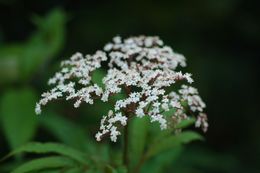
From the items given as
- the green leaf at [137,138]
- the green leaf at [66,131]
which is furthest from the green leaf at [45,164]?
the green leaf at [66,131]

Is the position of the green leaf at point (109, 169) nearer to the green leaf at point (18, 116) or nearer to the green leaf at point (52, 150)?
the green leaf at point (52, 150)

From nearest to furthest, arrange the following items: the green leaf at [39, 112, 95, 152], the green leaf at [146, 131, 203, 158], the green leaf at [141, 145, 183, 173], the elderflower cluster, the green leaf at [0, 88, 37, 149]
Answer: the elderflower cluster < the green leaf at [146, 131, 203, 158] < the green leaf at [141, 145, 183, 173] < the green leaf at [0, 88, 37, 149] < the green leaf at [39, 112, 95, 152]

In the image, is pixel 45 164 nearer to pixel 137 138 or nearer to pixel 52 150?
pixel 52 150

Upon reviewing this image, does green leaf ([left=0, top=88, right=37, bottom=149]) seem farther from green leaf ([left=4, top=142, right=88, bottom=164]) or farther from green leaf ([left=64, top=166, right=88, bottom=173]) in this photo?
→ green leaf ([left=64, top=166, right=88, bottom=173])

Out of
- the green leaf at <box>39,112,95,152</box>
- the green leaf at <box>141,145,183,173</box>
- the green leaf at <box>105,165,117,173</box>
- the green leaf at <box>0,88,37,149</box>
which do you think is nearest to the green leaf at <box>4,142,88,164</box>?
the green leaf at <box>105,165,117,173</box>

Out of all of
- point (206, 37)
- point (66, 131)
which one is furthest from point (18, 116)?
point (206, 37)

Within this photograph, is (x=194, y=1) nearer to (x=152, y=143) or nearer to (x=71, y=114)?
(x=71, y=114)

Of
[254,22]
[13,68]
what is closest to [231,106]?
[254,22]
